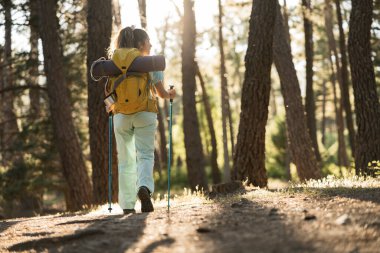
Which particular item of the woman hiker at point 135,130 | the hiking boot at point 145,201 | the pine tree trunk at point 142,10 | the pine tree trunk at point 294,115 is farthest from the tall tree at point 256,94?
the pine tree trunk at point 142,10

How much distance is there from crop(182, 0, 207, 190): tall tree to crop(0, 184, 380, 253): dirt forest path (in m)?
11.7

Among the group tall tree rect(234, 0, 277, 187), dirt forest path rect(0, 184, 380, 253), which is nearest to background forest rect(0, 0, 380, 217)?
tall tree rect(234, 0, 277, 187)

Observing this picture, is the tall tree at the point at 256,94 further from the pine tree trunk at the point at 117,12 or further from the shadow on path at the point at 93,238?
the pine tree trunk at the point at 117,12

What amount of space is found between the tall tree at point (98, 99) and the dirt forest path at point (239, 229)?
4981 millimetres

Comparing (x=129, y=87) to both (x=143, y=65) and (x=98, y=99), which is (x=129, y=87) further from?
(x=98, y=99)

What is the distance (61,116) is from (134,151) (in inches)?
299

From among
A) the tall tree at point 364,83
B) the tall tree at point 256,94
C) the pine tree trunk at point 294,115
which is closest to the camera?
the tall tree at point 256,94

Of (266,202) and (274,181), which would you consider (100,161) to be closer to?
(266,202)

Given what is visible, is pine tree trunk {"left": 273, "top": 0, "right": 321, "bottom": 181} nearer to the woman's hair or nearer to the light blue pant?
the light blue pant

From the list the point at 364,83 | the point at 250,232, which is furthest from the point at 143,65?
the point at 364,83

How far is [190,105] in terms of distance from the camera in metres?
18.0

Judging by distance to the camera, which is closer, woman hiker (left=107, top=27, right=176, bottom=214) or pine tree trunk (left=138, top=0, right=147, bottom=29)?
woman hiker (left=107, top=27, right=176, bottom=214)

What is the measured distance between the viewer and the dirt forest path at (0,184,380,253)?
3.85m

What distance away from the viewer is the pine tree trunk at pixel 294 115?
1482 centimetres
